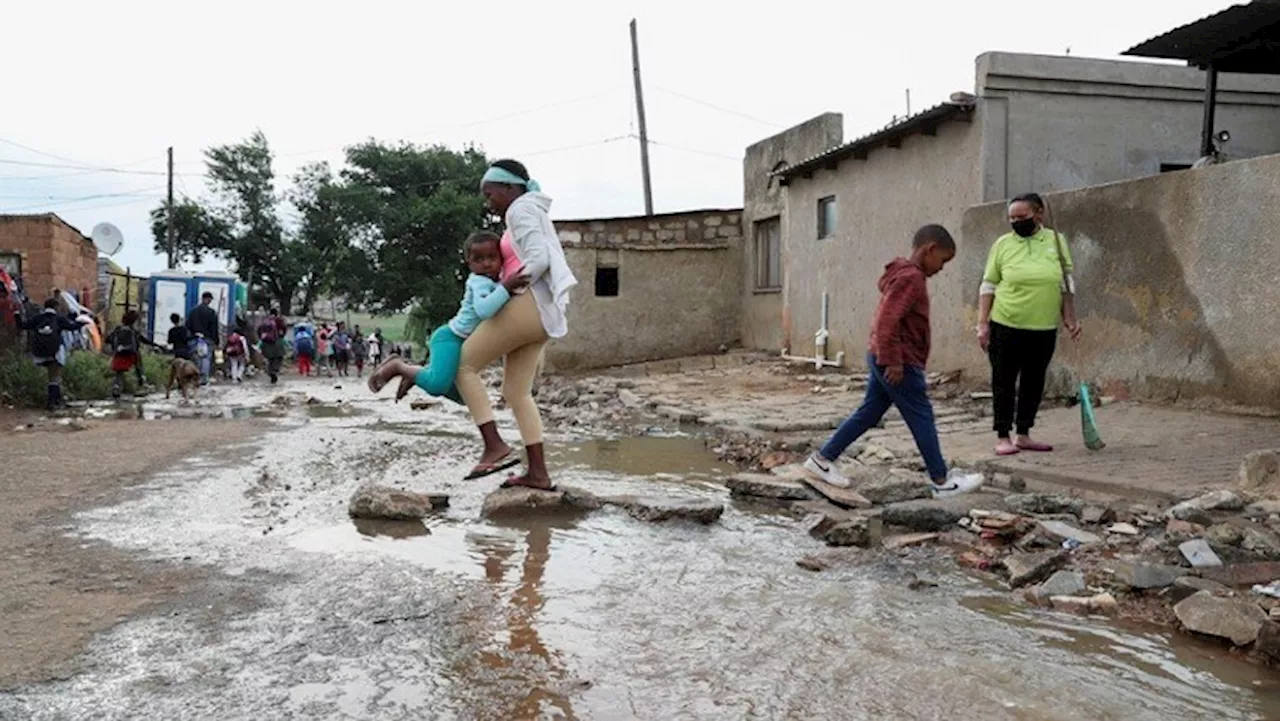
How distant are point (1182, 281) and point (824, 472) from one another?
11.6 ft

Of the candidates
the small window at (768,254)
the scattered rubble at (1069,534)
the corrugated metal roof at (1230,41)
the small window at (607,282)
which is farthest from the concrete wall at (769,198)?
the scattered rubble at (1069,534)

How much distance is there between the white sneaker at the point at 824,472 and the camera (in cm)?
493

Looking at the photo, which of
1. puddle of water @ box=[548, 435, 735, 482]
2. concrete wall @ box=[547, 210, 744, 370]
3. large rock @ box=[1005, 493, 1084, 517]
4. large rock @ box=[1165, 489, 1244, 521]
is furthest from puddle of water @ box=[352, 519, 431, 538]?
concrete wall @ box=[547, 210, 744, 370]

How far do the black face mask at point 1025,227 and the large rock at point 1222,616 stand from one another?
10.2ft

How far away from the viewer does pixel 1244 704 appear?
7.47 ft

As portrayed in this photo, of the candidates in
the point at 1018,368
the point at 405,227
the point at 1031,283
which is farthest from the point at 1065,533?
the point at 405,227

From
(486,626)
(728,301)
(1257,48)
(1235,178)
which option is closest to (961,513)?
(486,626)

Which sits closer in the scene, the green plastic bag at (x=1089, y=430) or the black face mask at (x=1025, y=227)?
the green plastic bag at (x=1089, y=430)

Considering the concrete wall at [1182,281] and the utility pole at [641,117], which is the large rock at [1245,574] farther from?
the utility pole at [641,117]

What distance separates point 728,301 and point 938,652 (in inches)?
629

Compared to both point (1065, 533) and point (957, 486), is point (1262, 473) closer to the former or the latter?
point (1065, 533)

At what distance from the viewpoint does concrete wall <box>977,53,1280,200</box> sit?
32.5 ft

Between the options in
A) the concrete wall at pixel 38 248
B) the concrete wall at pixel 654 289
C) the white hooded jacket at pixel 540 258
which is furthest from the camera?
the concrete wall at pixel 654 289

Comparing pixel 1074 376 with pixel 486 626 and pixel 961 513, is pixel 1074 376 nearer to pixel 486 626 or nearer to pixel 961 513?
pixel 961 513
